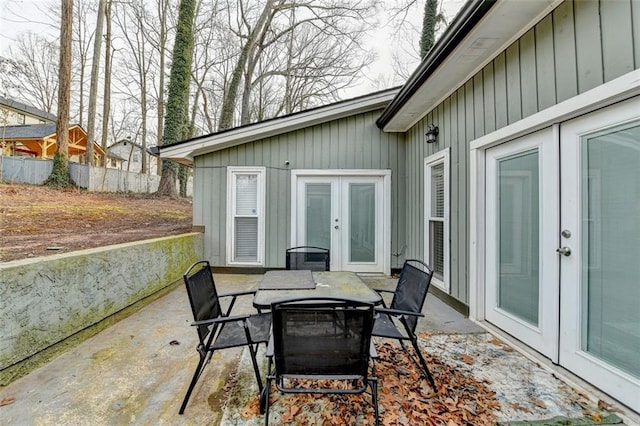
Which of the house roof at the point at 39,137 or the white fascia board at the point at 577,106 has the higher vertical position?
the house roof at the point at 39,137

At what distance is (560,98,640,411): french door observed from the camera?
1.86 metres

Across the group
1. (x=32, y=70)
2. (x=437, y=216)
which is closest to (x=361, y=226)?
(x=437, y=216)

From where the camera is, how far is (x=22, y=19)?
31.4 ft

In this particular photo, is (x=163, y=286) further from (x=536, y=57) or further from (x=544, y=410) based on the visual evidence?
(x=536, y=57)

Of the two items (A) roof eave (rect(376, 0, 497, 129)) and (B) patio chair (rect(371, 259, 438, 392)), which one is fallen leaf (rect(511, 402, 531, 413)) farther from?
(A) roof eave (rect(376, 0, 497, 129))

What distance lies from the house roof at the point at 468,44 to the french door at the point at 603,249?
1.00 meters

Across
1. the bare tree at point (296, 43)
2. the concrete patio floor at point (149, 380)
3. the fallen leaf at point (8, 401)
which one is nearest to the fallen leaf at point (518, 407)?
the concrete patio floor at point (149, 380)

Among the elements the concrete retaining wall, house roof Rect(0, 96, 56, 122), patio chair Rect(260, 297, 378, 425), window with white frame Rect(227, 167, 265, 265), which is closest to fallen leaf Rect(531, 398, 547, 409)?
patio chair Rect(260, 297, 378, 425)

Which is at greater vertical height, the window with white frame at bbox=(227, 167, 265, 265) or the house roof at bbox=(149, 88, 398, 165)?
the house roof at bbox=(149, 88, 398, 165)

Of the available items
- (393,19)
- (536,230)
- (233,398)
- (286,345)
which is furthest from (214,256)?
(393,19)

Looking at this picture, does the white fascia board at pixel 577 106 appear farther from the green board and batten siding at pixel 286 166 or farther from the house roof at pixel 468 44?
the green board and batten siding at pixel 286 166

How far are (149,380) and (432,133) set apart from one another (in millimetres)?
4377

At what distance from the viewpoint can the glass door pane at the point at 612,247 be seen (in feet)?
6.08

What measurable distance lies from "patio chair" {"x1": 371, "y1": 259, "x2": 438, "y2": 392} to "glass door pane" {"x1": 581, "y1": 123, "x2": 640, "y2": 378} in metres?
1.11
